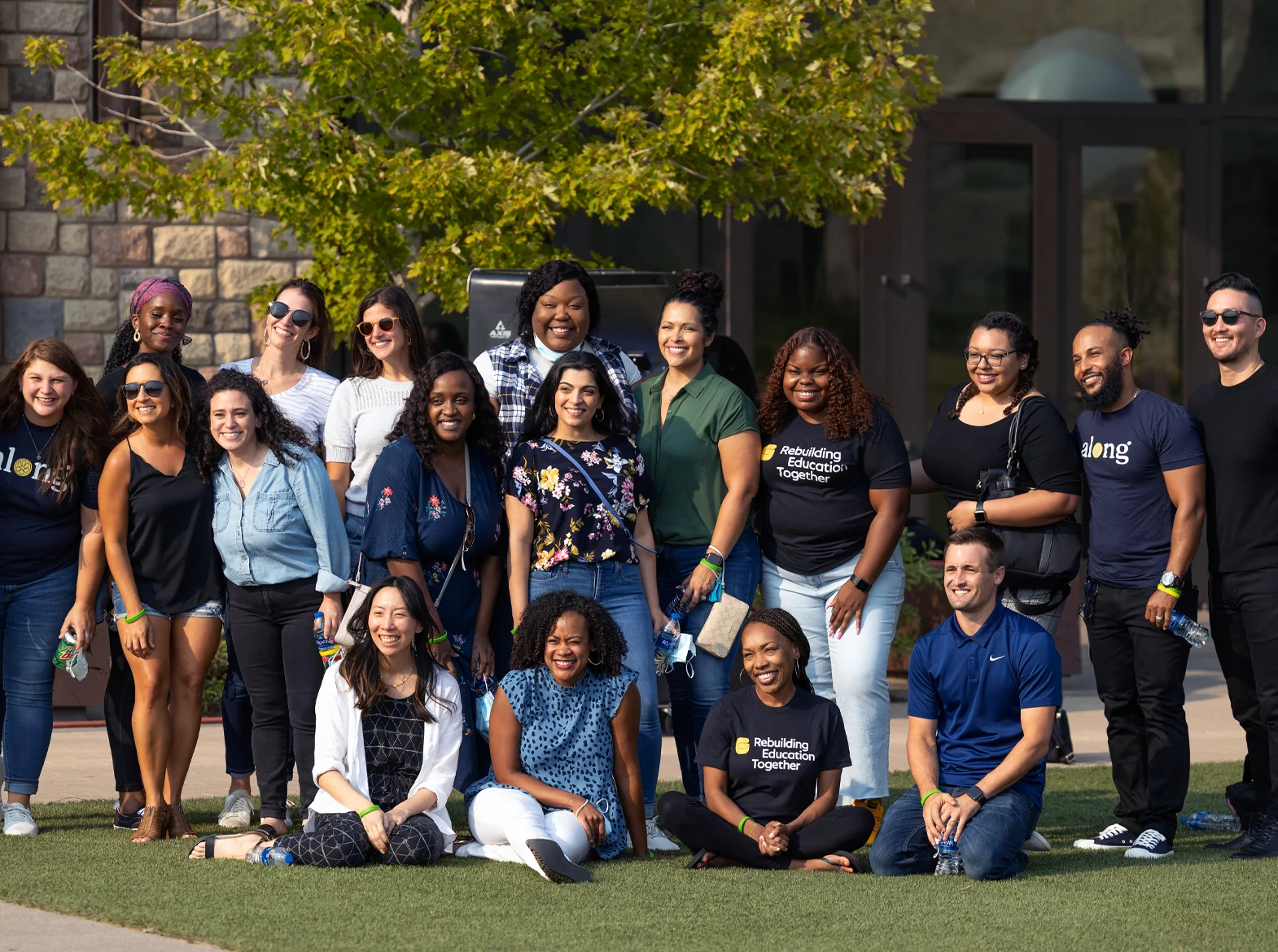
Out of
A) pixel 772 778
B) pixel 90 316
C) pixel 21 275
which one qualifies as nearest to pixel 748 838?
pixel 772 778

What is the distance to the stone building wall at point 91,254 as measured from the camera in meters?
11.2

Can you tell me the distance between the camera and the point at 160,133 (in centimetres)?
1116

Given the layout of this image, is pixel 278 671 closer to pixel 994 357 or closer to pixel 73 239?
pixel 994 357

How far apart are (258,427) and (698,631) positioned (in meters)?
1.71

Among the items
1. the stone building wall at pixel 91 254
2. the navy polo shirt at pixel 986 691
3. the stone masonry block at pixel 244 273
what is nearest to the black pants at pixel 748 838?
the navy polo shirt at pixel 986 691

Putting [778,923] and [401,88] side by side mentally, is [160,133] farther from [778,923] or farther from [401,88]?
[778,923]

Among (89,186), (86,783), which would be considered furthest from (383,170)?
(86,783)

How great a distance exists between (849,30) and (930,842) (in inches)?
197

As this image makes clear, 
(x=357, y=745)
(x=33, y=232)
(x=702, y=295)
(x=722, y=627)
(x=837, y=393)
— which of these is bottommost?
(x=357, y=745)

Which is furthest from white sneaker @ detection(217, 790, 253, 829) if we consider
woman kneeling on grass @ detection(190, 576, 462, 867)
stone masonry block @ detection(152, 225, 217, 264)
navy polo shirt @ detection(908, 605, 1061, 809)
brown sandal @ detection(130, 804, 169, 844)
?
stone masonry block @ detection(152, 225, 217, 264)

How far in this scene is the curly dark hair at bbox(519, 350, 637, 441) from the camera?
6098mm

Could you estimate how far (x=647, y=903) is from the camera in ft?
17.3

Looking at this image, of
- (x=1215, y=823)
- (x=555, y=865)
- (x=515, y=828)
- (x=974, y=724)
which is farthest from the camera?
(x=1215, y=823)

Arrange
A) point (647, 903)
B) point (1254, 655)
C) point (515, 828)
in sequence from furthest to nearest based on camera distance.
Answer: point (1254, 655) → point (515, 828) → point (647, 903)
